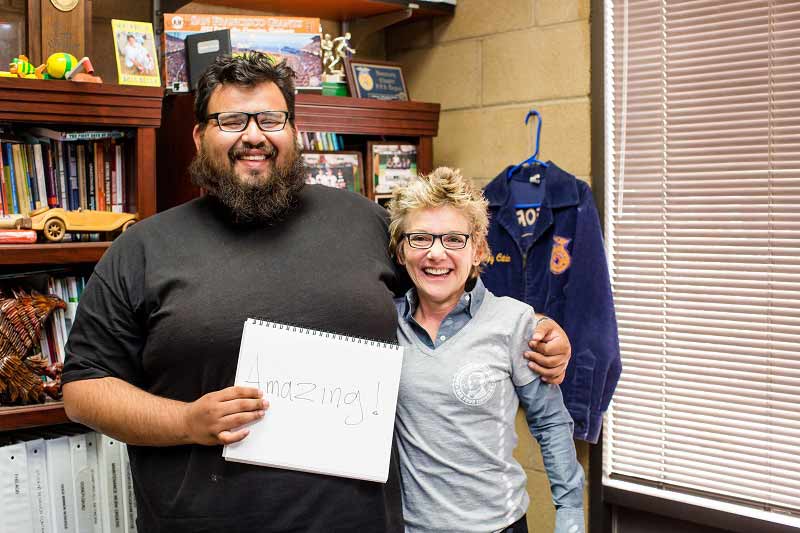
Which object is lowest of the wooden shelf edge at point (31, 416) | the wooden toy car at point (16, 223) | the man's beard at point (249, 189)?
the wooden shelf edge at point (31, 416)

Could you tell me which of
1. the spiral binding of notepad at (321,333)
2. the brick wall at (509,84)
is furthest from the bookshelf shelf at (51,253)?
the brick wall at (509,84)

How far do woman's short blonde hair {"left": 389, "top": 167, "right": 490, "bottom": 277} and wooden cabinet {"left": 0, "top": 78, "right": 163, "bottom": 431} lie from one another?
79 cm

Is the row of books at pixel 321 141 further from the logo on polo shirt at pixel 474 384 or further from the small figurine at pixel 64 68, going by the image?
the logo on polo shirt at pixel 474 384

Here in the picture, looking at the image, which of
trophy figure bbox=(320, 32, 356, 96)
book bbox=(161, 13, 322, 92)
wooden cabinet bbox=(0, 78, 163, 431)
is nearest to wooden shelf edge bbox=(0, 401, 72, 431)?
wooden cabinet bbox=(0, 78, 163, 431)

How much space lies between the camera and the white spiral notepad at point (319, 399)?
132cm

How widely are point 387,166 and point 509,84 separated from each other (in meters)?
0.49

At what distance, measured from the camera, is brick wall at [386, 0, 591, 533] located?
242 cm

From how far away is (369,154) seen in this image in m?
2.48

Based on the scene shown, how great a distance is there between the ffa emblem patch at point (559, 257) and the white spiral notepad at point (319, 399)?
1.05 metres

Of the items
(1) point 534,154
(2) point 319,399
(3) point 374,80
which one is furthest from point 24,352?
(1) point 534,154

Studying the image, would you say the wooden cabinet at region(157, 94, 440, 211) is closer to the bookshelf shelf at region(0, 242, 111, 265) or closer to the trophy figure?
the trophy figure

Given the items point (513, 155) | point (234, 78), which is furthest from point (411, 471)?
point (513, 155)

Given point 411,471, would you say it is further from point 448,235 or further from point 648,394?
point 648,394

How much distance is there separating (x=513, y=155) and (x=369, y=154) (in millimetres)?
481
